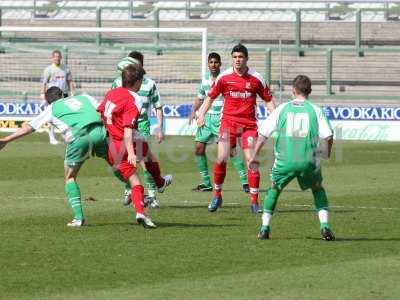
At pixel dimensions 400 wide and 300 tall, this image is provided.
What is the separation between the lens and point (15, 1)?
4453 cm

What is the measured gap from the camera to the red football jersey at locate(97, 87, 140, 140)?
1295 centimetres

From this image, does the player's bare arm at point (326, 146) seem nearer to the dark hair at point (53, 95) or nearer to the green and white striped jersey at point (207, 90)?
the dark hair at point (53, 95)

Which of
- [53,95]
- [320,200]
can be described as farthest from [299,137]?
[53,95]

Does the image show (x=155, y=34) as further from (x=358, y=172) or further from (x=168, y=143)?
(x=358, y=172)

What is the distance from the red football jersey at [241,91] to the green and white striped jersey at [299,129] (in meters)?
3.33

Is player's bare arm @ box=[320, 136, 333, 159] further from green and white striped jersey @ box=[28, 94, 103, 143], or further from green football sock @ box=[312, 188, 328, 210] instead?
green and white striped jersey @ box=[28, 94, 103, 143]

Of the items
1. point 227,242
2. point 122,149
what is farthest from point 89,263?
point 122,149

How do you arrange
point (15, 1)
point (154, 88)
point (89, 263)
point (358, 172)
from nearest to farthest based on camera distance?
point (89, 263)
point (154, 88)
point (358, 172)
point (15, 1)

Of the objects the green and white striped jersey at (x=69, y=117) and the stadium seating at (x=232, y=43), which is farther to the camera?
the stadium seating at (x=232, y=43)

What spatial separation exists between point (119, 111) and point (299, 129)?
2141 mm

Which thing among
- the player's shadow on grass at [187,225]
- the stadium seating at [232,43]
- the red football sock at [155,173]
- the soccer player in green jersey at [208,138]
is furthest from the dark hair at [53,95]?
the stadium seating at [232,43]

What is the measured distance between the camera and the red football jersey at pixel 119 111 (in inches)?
510

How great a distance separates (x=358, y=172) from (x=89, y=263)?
37.6 feet

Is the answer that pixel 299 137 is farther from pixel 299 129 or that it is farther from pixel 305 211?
pixel 305 211
